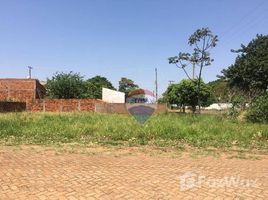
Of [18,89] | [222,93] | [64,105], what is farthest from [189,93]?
[18,89]

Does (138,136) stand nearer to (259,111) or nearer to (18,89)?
(259,111)

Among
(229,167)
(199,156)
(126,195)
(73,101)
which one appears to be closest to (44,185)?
(126,195)

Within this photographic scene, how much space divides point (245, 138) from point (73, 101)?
3288 cm

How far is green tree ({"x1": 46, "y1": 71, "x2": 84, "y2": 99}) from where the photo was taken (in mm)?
53625

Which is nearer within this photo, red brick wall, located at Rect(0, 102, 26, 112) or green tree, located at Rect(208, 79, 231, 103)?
green tree, located at Rect(208, 79, 231, 103)

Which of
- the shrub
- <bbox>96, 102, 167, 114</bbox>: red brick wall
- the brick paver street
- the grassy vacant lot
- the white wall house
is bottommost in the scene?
the brick paver street

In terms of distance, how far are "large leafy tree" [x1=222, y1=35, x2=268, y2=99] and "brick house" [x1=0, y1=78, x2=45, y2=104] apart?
23.0 metres

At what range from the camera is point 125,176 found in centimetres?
762

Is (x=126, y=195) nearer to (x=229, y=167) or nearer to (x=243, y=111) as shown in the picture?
(x=229, y=167)

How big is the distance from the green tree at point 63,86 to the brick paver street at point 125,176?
43783 millimetres

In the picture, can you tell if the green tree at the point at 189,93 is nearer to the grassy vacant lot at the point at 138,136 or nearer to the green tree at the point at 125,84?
the grassy vacant lot at the point at 138,136

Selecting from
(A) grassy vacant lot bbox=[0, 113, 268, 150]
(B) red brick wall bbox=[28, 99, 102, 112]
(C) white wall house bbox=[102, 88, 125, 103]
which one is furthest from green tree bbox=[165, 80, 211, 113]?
(A) grassy vacant lot bbox=[0, 113, 268, 150]

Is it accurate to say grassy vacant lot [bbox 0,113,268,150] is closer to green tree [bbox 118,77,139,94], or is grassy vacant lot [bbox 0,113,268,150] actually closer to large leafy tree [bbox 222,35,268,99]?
large leafy tree [bbox 222,35,268,99]

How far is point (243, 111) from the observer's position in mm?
28047
